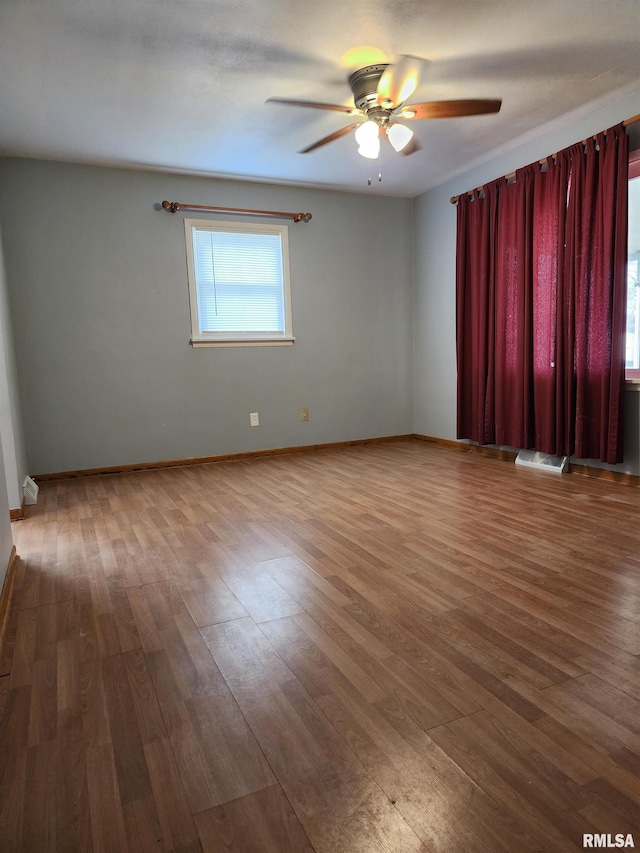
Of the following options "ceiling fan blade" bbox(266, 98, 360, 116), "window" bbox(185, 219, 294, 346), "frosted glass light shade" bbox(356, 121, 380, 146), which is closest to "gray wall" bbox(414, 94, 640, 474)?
"window" bbox(185, 219, 294, 346)

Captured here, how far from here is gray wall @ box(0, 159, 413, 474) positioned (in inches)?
161

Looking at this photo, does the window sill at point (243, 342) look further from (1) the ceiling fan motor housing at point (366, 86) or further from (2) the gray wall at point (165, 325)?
(1) the ceiling fan motor housing at point (366, 86)

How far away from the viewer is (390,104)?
2.85 metres

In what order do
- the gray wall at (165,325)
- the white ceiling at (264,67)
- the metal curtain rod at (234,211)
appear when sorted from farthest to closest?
the metal curtain rod at (234,211), the gray wall at (165,325), the white ceiling at (264,67)

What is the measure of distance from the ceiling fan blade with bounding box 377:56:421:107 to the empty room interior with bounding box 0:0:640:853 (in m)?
0.02

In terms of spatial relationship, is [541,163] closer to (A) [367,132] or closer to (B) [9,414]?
(A) [367,132]

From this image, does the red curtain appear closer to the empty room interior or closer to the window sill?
the empty room interior

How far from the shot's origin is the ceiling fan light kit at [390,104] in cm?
266

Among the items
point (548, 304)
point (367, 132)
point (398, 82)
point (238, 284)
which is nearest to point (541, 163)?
point (548, 304)

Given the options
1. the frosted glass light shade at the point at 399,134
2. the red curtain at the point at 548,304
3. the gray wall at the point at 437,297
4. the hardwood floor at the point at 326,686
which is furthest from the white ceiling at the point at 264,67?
the hardwood floor at the point at 326,686

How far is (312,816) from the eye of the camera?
3.30 feet

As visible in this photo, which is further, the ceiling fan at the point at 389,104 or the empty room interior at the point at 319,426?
the ceiling fan at the point at 389,104

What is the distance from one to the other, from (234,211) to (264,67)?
192 cm

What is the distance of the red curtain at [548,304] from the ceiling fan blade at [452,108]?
45.3 inches
